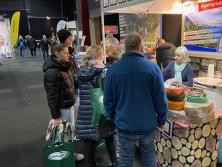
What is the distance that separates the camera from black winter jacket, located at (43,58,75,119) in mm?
1806

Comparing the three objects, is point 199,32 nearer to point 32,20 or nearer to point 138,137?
point 138,137

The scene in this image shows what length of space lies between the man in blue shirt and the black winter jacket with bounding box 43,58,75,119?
55 centimetres

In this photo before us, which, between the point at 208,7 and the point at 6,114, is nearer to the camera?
the point at 208,7

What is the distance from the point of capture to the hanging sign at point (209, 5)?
3161 millimetres

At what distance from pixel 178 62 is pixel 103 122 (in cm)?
133

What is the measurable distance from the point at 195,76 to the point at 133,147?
2.76m

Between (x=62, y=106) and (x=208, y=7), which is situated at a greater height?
(x=208, y=7)

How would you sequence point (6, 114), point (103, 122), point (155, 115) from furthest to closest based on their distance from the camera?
point (6, 114) → point (103, 122) → point (155, 115)

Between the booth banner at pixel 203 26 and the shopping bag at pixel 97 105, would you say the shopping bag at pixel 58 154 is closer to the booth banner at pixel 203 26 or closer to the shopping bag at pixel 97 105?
the shopping bag at pixel 97 105

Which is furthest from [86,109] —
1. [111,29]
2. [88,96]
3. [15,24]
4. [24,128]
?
[15,24]

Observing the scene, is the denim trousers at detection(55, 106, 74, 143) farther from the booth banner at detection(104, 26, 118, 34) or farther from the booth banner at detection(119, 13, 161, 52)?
the booth banner at detection(104, 26, 118, 34)

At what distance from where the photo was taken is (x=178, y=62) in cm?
259

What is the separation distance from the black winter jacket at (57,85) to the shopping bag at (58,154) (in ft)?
0.88

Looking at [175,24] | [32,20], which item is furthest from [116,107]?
[32,20]
